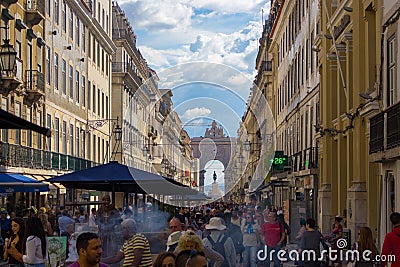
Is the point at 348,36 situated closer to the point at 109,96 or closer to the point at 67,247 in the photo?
the point at 67,247

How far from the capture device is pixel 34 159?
36.0 m

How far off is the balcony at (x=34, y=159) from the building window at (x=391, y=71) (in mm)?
16224

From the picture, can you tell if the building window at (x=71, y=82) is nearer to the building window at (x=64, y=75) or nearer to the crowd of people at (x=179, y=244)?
the building window at (x=64, y=75)

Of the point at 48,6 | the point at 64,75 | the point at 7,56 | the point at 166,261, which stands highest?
the point at 48,6

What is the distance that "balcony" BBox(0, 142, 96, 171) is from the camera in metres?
31.4

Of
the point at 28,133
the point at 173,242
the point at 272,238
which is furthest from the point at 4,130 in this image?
the point at 173,242

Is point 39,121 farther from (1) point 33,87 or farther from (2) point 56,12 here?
(2) point 56,12

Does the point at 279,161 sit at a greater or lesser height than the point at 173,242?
greater

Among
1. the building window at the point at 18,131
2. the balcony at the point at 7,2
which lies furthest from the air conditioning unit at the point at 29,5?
the building window at the point at 18,131

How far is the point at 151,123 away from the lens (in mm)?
83250

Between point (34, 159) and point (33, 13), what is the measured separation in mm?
6372

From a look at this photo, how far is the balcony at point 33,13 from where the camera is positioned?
35781 mm

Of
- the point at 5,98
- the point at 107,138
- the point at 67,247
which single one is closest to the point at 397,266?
the point at 67,247

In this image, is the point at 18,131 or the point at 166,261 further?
the point at 18,131
